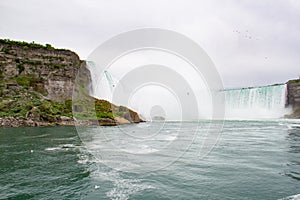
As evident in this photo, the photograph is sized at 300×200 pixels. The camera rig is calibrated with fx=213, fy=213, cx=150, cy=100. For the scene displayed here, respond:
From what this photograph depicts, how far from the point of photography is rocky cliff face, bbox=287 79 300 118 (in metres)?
74.3

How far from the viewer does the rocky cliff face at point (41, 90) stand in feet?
147

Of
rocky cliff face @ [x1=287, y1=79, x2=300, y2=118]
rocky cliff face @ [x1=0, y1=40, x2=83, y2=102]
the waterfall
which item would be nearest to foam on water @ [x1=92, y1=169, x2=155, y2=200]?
rocky cliff face @ [x1=0, y1=40, x2=83, y2=102]

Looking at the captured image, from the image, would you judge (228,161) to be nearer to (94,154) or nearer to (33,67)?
(94,154)

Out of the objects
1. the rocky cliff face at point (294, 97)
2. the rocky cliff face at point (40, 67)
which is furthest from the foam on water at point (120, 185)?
the rocky cliff face at point (294, 97)

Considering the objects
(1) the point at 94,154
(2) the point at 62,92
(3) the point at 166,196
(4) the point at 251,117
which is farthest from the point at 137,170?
(4) the point at 251,117

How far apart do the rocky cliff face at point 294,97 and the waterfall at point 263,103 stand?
2.93 metres

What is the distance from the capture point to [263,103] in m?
71.9

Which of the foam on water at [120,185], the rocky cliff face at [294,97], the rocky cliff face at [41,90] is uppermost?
the rocky cliff face at [294,97]

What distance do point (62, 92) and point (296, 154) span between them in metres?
57.6

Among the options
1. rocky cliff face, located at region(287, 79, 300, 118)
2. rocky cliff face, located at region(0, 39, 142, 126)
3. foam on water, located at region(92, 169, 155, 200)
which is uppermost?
rocky cliff face, located at region(287, 79, 300, 118)

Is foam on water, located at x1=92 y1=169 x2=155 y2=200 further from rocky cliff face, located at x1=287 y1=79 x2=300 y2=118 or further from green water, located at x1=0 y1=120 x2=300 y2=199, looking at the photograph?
rocky cliff face, located at x1=287 y1=79 x2=300 y2=118

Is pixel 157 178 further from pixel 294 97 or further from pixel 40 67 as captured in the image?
pixel 294 97

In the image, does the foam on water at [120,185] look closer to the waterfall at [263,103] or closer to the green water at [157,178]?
the green water at [157,178]

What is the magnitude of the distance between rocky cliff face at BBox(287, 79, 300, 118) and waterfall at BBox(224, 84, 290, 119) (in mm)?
2926
